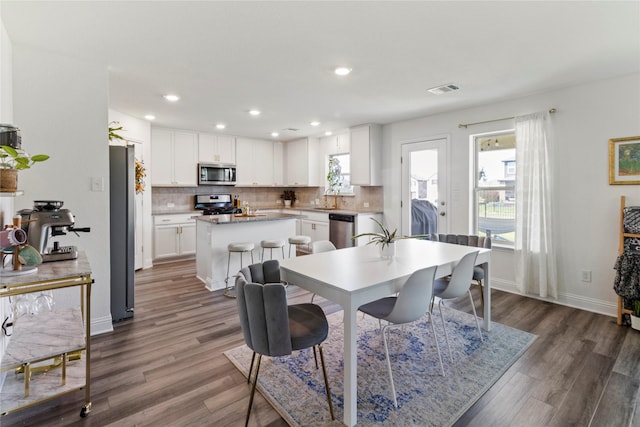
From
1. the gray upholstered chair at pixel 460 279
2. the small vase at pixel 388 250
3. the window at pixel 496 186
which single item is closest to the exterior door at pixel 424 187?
the window at pixel 496 186

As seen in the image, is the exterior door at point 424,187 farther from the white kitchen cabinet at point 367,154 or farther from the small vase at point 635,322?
the small vase at point 635,322

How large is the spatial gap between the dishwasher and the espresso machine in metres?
4.02

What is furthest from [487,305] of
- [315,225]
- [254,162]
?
[254,162]

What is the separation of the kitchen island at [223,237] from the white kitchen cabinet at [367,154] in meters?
1.63

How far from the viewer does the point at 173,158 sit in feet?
19.1

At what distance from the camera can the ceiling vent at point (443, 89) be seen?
3464 millimetres

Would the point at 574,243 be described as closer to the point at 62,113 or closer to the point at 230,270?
the point at 230,270

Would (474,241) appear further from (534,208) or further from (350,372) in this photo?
(350,372)

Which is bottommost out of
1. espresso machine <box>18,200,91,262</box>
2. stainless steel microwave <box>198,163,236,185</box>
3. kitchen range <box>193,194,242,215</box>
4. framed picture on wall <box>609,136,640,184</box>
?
espresso machine <box>18,200,91,262</box>

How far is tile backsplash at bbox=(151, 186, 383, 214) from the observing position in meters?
5.92

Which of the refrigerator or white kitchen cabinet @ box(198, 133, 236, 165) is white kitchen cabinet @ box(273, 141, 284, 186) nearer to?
white kitchen cabinet @ box(198, 133, 236, 165)

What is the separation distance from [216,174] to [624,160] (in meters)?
6.00

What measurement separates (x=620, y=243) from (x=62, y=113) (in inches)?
207

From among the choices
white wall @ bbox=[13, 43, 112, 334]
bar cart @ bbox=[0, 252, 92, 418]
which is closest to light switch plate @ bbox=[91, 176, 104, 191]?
white wall @ bbox=[13, 43, 112, 334]
